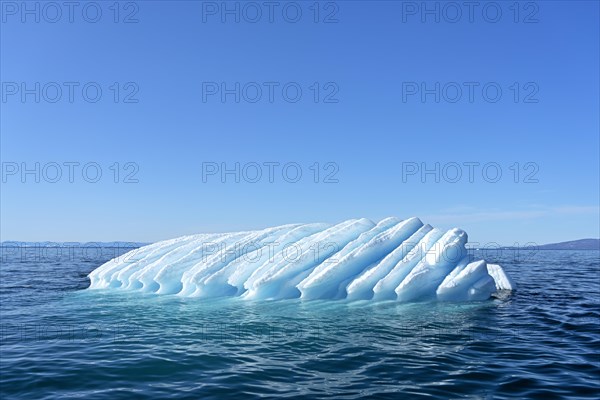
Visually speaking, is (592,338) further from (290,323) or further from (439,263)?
(290,323)

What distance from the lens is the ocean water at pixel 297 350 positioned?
7207mm

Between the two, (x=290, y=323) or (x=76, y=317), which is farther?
(x=76, y=317)

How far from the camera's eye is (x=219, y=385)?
7266mm

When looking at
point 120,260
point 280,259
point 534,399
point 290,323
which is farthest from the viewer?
point 120,260

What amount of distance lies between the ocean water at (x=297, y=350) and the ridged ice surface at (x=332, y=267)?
29.8 inches

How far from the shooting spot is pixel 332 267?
15.4 m

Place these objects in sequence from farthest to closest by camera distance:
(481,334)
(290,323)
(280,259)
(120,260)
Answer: (120,260), (280,259), (290,323), (481,334)

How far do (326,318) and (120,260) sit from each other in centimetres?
1371

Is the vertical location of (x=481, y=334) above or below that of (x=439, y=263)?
below

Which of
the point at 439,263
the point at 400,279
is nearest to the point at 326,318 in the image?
the point at 400,279

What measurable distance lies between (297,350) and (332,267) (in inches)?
247

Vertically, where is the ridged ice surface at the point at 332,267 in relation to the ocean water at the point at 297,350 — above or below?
above

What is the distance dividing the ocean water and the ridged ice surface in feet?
2.48

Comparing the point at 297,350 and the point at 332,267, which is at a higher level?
the point at 332,267
